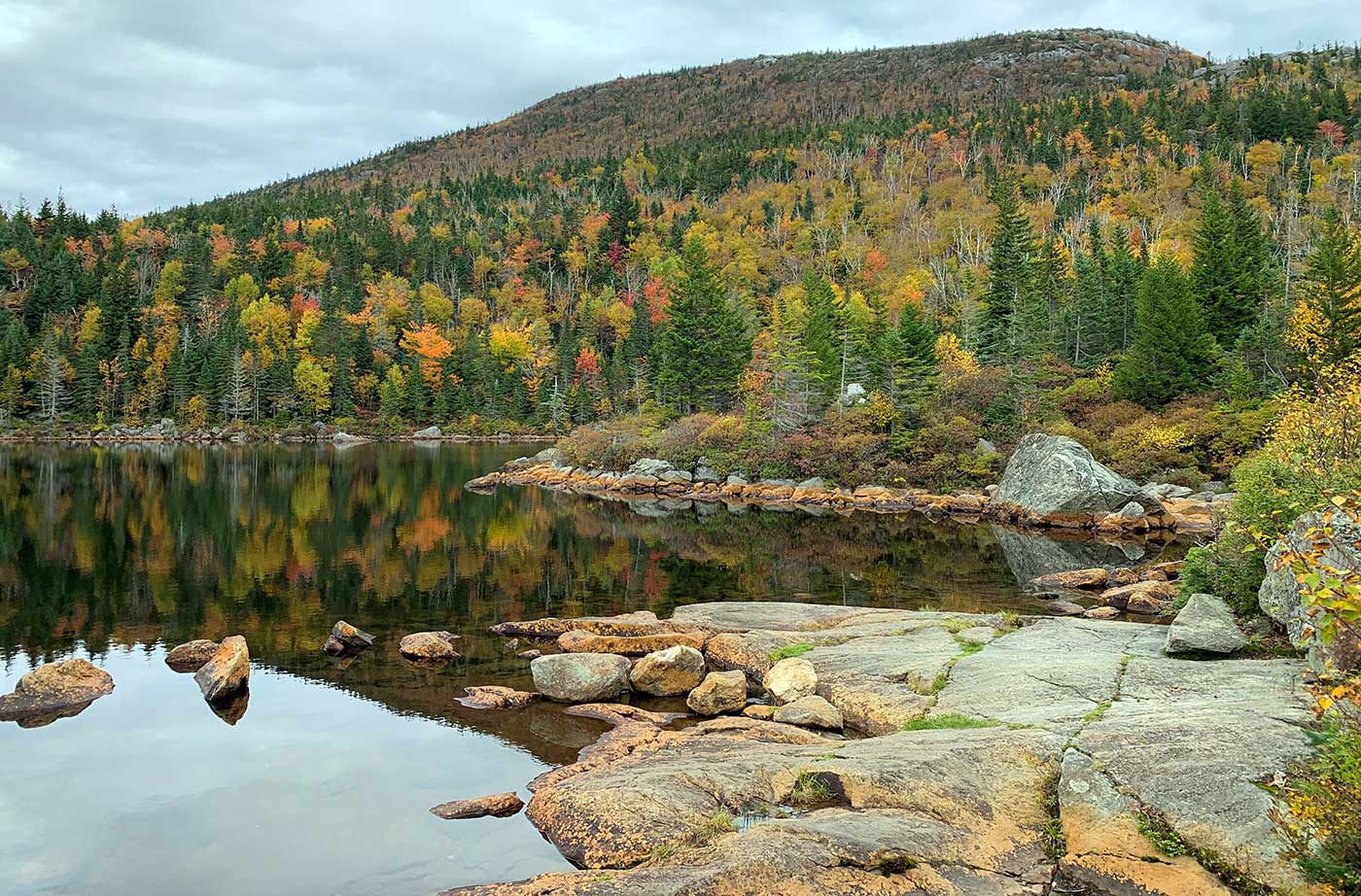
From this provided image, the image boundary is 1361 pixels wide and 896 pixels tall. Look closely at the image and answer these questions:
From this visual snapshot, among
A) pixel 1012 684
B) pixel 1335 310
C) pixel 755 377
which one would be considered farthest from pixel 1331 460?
pixel 755 377

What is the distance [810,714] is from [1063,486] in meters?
33.6

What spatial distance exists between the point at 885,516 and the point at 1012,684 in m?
34.0

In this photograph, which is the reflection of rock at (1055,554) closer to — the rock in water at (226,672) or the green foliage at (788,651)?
the green foliage at (788,651)

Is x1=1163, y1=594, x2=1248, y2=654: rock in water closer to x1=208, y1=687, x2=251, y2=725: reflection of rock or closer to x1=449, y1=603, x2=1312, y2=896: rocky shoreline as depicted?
x1=449, y1=603, x2=1312, y2=896: rocky shoreline

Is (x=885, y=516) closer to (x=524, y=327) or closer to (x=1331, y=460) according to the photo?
(x=1331, y=460)

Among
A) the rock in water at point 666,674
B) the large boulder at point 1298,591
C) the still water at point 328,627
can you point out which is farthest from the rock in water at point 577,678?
the large boulder at point 1298,591

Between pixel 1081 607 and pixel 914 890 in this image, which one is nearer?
pixel 914 890

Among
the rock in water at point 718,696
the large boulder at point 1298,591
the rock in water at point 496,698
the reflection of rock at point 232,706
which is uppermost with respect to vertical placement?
the large boulder at point 1298,591

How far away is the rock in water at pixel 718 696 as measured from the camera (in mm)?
15398

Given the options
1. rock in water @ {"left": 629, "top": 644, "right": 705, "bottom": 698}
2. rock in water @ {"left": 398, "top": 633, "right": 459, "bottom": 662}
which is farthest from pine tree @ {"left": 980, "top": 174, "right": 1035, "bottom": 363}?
rock in water @ {"left": 398, "top": 633, "right": 459, "bottom": 662}

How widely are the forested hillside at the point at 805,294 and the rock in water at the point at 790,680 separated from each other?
36217mm

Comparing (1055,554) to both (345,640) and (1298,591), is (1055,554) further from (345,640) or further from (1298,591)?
(345,640)

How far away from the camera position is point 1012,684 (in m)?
13.4

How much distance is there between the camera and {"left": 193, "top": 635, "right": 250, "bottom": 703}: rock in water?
16297 millimetres
